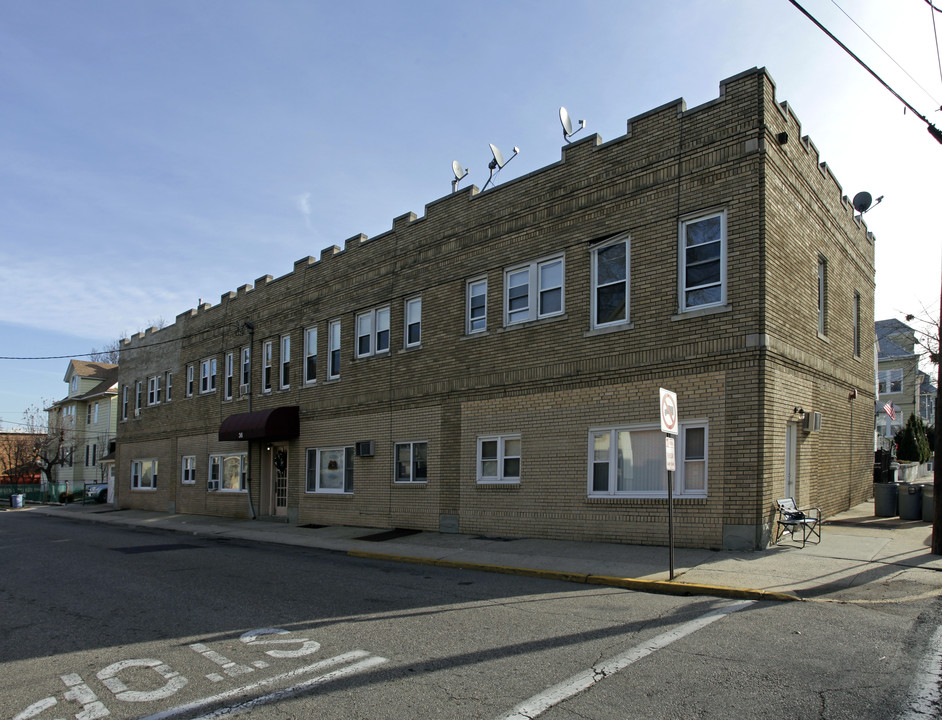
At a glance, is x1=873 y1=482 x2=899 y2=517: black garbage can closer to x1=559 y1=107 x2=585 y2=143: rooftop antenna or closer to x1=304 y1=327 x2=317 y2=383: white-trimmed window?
x1=559 y1=107 x2=585 y2=143: rooftop antenna

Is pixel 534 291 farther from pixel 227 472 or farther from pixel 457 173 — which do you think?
pixel 227 472

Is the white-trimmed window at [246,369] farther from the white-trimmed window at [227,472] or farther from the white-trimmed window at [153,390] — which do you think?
the white-trimmed window at [153,390]

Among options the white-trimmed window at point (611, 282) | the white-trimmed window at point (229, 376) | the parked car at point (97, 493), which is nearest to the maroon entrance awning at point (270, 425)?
the white-trimmed window at point (229, 376)

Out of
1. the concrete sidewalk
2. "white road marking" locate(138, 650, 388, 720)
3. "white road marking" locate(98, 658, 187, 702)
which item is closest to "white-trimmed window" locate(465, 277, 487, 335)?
the concrete sidewalk

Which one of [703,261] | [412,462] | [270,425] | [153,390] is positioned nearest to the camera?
[703,261]

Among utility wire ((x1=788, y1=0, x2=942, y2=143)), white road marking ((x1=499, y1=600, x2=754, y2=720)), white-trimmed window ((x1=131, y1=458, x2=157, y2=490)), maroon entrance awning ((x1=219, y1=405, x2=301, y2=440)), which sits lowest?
white-trimmed window ((x1=131, y1=458, x2=157, y2=490))

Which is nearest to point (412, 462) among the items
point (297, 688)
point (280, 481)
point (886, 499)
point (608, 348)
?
point (608, 348)

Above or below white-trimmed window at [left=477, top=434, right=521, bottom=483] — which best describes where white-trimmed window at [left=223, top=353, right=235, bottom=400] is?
above

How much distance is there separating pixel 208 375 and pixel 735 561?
22541 mm

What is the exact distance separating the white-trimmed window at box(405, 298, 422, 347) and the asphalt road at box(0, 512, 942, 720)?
28.3 ft

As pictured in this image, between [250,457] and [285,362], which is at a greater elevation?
[285,362]

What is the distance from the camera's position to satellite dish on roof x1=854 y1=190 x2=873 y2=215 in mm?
17562

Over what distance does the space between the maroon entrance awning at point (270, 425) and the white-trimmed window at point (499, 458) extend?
8.35 meters

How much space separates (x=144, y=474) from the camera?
3228 cm
